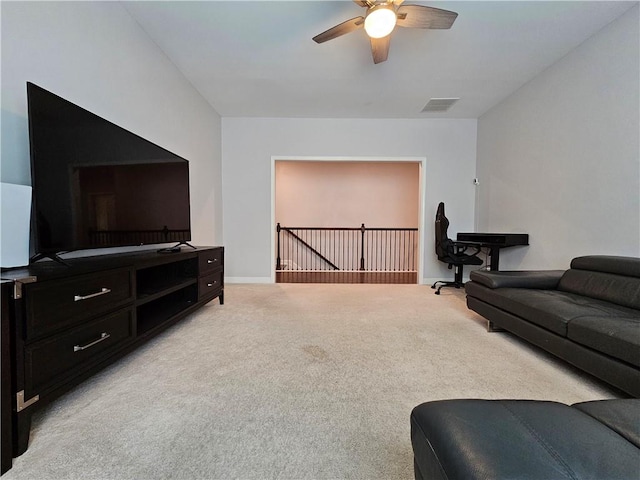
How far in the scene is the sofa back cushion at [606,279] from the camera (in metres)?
1.90

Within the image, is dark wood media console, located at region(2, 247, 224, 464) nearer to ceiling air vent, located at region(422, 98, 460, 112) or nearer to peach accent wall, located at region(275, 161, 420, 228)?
ceiling air vent, located at region(422, 98, 460, 112)

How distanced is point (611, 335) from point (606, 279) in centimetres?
87

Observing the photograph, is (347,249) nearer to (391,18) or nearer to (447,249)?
(447,249)

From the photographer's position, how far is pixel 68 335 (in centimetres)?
134

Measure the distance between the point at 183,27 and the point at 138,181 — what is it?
144 centimetres

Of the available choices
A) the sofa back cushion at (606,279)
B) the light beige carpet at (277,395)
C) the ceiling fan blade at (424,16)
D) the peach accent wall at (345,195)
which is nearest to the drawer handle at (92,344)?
the light beige carpet at (277,395)

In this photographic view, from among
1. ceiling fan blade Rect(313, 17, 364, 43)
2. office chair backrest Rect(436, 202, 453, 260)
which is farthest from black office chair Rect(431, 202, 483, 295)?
ceiling fan blade Rect(313, 17, 364, 43)

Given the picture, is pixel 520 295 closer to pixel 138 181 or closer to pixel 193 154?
pixel 138 181

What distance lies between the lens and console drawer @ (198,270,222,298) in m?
2.75

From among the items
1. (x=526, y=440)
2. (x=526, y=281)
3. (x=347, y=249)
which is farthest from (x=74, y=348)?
(x=347, y=249)

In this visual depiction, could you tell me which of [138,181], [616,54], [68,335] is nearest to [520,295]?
[616,54]

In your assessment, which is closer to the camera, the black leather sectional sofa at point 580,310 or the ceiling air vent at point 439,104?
the black leather sectional sofa at point 580,310

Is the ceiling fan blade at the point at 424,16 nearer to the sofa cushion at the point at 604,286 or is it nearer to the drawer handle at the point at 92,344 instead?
the sofa cushion at the point at 604,286

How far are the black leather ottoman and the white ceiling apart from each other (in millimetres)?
2706
